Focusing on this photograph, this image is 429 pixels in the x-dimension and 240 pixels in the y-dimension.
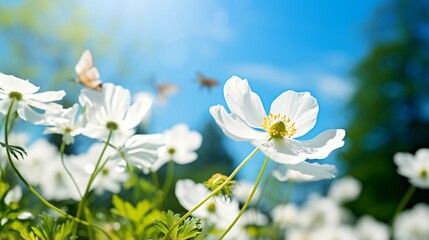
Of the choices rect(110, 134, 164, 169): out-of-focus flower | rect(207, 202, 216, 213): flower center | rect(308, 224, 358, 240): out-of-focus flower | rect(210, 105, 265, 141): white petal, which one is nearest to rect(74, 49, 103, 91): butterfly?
rect(110, 134, 164, 169): out-of-focus flower

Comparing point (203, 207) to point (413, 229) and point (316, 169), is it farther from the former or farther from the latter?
point (413, 229)

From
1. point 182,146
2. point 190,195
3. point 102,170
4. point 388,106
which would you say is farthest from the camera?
point 388,106

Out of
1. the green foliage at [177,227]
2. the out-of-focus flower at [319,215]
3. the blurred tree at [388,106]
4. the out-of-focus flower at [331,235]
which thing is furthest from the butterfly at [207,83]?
the blurred tree at [388,106]

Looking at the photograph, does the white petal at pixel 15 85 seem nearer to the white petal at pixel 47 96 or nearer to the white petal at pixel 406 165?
the white petal at pixel 47 96

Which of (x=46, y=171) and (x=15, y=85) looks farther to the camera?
(x=46, y=171)

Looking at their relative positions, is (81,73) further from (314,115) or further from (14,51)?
(14,51)

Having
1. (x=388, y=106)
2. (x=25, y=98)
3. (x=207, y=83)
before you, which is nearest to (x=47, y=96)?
(x=25, y=98)

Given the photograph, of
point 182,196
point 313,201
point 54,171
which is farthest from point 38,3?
point 182,196
